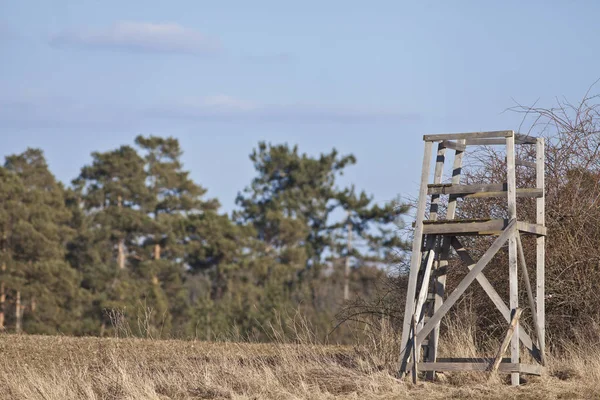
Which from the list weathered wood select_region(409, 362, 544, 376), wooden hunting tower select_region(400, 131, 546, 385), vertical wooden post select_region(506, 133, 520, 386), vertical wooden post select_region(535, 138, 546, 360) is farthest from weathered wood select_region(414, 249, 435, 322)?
vertical wooden post select_region(535, 138, 546, 360)

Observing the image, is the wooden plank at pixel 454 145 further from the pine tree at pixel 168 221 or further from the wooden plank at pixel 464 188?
the pine tree at pixel 168 221

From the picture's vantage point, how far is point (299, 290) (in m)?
51.7

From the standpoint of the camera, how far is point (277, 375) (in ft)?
41.3

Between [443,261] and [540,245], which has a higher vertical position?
[540,245]

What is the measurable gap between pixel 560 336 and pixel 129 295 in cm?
3336

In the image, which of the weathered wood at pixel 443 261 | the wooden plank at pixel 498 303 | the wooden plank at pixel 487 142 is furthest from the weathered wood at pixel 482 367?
the wooden plank at pixel 487 142

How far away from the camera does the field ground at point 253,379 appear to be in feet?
36.9

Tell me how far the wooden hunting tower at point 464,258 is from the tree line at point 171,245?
29.8 m

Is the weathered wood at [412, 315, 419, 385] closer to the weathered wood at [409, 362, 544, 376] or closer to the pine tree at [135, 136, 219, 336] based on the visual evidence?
the weathered wood at [409, 362, 544, 376]

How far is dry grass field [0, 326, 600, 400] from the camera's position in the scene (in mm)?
11258

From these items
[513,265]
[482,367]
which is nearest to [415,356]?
[482,367]

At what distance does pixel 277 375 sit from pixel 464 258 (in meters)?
2.79

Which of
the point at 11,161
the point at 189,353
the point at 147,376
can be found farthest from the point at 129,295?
the point at 147,376

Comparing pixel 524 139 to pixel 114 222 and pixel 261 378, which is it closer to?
pixel 261 378
